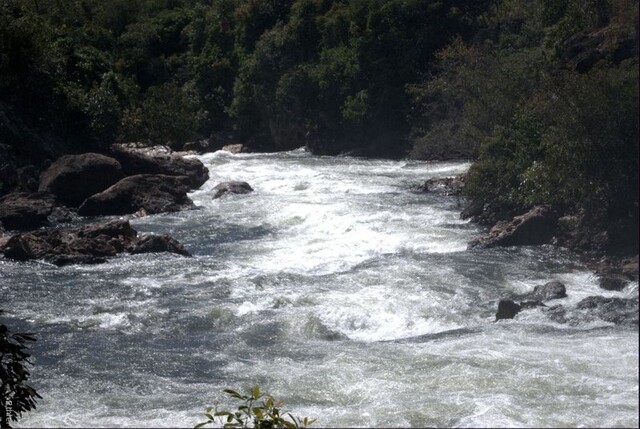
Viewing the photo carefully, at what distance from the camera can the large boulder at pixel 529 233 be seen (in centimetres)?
2377

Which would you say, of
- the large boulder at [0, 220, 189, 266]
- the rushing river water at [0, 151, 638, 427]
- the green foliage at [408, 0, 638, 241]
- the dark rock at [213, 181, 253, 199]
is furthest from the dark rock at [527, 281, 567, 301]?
the dark rock at [213, 181, 253, 199]

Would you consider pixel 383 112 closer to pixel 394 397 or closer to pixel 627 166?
pixel 627 166

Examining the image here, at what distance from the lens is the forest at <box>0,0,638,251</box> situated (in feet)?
74.4

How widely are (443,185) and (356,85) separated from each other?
1235 centimetres

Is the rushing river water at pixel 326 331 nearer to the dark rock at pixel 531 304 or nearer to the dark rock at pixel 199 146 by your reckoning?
the dark rock at pixel 531 304

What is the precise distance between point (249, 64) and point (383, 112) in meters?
8.07

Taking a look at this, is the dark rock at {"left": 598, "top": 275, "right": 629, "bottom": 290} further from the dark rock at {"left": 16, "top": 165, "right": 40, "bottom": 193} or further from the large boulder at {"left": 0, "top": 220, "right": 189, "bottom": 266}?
the dark rock at {"left": 16, "top": 165, "right": 40, "bottom": 193}

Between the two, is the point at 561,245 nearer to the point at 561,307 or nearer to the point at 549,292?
the point at 549,292

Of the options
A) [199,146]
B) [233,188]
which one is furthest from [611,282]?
[199,146]

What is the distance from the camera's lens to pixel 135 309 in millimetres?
19531

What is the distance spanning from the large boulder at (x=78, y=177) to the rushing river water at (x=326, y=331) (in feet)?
11.6

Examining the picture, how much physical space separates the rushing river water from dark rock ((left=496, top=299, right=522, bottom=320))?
0.26m

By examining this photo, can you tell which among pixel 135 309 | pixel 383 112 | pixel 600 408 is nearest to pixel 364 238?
pixel 135 309

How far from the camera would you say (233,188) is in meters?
33.1
